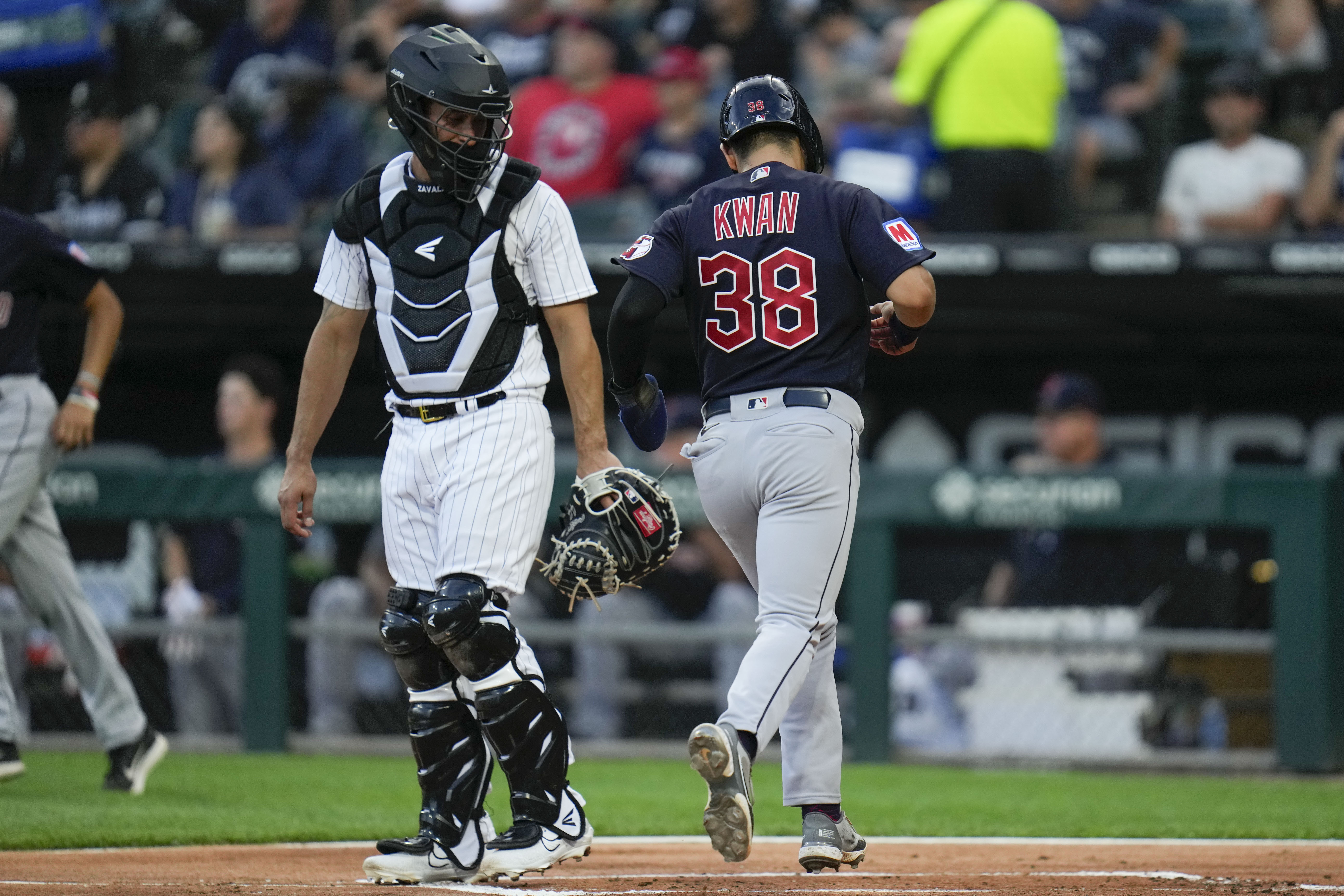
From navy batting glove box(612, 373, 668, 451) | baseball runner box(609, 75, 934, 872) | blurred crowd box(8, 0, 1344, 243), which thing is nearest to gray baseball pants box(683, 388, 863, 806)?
baseball runner box(609, 75, 934, 872)

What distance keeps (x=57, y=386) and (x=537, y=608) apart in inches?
156

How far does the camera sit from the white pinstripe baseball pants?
12.3 feet

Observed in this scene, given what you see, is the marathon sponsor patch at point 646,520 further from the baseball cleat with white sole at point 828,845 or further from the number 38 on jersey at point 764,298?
the baseball cleat with white sole at point 828,845

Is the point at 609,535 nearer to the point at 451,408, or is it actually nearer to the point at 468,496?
the point at 468,496

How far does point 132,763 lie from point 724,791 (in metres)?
2.92

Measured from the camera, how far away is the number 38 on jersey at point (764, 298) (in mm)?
3820

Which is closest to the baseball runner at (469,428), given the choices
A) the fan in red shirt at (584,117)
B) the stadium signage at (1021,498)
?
the stadium signage at (1021,498)

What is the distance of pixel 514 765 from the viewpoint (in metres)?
3.82

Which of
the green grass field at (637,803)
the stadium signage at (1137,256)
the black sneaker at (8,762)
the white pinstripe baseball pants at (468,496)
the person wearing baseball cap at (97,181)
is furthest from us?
the person wearing baseball cap at (97,181)

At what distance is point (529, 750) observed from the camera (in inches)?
151

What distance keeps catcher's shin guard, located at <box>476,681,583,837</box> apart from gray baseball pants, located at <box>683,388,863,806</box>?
44 centimetres

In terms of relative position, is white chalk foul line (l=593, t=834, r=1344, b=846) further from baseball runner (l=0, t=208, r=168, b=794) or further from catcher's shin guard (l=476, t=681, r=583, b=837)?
baseball runner (l=0, t=208, r=168, b=794)

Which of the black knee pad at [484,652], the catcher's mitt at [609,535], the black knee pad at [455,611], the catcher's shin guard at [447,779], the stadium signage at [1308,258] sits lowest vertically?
the catcher's shin guard at [447,779]

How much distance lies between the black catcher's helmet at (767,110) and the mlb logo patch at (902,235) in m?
0.32
